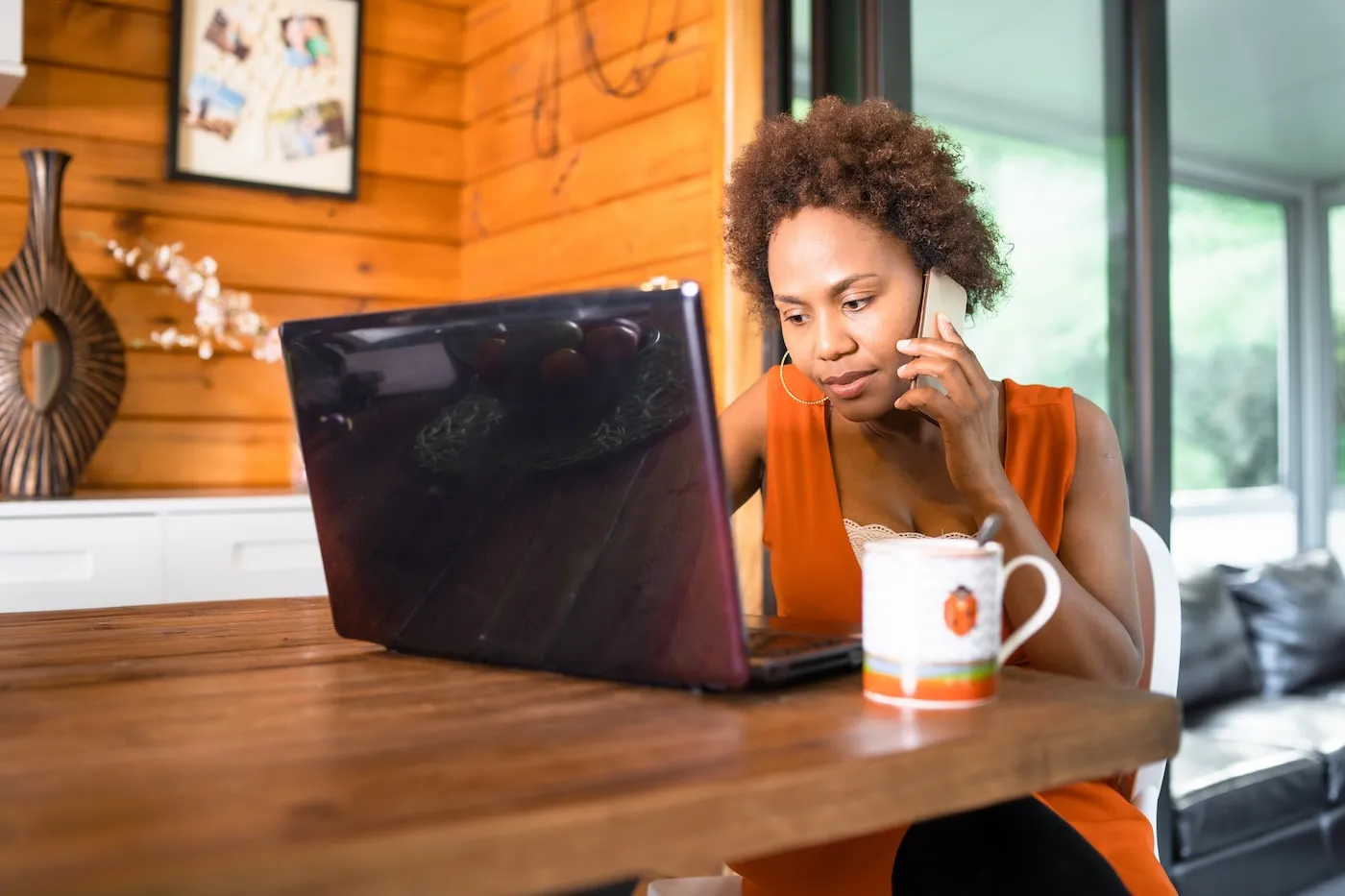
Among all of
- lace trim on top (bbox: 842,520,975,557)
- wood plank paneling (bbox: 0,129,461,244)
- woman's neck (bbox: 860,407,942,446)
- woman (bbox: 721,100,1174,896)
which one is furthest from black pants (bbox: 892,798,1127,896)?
wood plank paneling (bbox: 0,129,461,244)

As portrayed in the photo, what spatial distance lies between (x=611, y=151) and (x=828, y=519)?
4.65ft

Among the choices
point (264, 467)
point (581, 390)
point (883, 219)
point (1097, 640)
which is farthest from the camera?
point (264, 467)

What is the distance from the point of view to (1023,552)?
39.8 inches

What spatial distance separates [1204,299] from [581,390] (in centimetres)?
374

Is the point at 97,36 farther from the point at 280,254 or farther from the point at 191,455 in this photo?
the point at 191,455

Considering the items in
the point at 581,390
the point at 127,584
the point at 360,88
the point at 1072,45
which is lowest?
the point at 127,584

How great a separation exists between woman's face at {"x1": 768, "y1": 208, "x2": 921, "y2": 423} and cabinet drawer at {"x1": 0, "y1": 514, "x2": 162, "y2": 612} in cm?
142

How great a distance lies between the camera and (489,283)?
297cm

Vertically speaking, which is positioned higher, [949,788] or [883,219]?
[883,219]

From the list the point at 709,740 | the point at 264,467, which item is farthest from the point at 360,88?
the point at 709,740

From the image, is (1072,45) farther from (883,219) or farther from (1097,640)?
(1097,640)

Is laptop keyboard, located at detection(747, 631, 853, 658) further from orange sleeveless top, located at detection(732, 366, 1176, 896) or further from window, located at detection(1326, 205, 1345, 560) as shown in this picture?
window, located at detection(1326, 205, 1345, 560)

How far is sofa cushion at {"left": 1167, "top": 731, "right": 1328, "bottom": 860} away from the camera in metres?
2.20

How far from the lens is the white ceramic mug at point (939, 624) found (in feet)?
2.30
